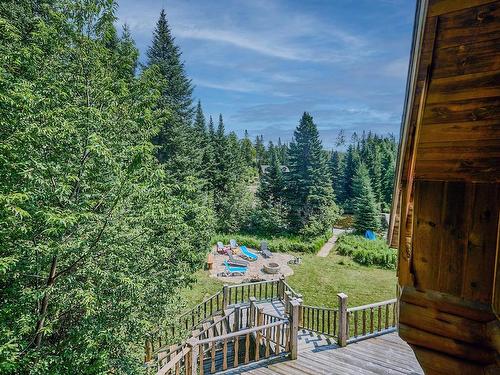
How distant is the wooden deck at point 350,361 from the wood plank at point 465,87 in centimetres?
550

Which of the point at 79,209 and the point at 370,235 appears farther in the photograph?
the point at 370,235

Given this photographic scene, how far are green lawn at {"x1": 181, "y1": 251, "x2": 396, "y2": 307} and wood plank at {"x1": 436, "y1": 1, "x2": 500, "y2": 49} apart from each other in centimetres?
1143

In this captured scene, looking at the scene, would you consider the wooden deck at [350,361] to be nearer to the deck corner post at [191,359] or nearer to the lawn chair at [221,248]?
the deck corner post at [191,359]

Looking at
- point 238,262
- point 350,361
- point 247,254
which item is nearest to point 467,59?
point 350,361

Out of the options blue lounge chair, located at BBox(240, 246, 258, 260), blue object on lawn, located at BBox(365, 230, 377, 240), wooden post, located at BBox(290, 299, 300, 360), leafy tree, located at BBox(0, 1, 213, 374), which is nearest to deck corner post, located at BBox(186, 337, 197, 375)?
leafy tree, located at BBox(0, 1, 213, 374)

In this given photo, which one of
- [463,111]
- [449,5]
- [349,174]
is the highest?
[349,174]

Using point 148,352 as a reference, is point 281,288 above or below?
above

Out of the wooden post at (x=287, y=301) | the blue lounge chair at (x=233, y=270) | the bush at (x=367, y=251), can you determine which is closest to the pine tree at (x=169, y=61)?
the blue lounge chair at (x=233, y=270)

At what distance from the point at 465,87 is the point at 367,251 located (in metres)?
18.0

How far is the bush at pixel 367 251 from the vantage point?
16625 mm

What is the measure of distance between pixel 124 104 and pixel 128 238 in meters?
3.28

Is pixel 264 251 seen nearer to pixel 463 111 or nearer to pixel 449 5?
pixel 463 111

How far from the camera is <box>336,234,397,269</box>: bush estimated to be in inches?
655

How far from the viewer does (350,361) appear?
5.55 m
